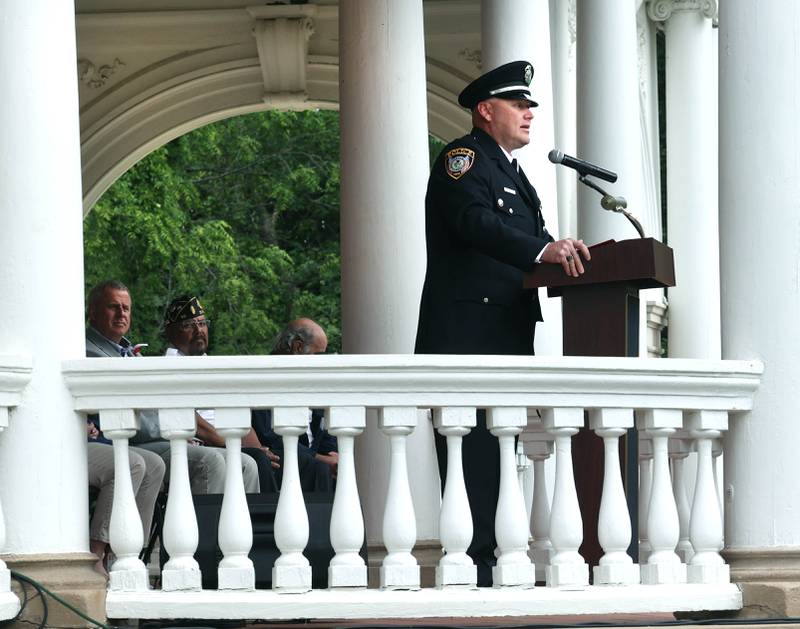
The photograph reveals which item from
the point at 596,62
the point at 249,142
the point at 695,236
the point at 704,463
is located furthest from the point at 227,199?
the point at 704,463

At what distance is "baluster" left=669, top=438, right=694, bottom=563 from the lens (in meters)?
8.54

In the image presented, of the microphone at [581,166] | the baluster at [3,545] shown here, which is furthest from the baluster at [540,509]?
the baluster at [3,545]

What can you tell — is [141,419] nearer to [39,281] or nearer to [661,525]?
[39,281]

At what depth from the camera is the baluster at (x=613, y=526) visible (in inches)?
291

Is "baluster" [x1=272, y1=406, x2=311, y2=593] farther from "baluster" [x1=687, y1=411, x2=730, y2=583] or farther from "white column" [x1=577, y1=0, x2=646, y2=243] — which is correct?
"white column" [x1=577, y1=0, x2=646, y2=243]

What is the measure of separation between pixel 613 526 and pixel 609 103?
7.86 m

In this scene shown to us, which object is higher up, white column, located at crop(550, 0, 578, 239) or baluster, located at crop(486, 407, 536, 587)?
white column, located at crop(550, 0, 578, 239)

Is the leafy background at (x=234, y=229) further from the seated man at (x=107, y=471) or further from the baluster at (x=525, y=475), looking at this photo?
the baluster at (x=525, y=475)

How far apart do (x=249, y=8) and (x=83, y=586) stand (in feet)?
47.9

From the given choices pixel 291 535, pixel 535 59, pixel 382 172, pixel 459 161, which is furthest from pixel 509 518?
pixel 535 59

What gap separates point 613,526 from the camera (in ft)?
24.2

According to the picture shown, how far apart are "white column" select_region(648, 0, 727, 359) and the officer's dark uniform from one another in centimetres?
1166

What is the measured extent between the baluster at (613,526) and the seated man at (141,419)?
300 centimetres

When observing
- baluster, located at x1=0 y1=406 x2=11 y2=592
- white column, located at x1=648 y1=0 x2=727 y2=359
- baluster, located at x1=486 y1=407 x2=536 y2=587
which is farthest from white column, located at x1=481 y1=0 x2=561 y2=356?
white column, located at x1=648 y1=0 x2=727 y2=359
